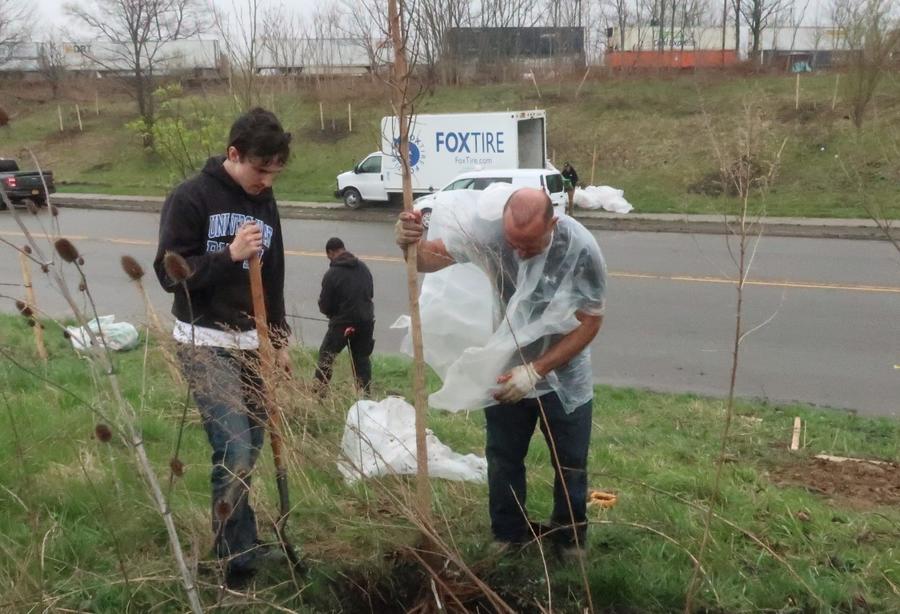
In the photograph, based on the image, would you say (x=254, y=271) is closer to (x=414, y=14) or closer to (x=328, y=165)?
(x=414, y=14)

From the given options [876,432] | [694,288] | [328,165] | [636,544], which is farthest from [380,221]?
[636,544]

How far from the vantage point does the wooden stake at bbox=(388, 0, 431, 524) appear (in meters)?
2.73

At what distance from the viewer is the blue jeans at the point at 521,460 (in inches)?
135

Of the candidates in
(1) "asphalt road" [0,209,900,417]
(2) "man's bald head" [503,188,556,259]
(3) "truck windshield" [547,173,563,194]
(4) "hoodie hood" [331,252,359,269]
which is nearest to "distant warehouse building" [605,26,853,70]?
(3) "truck windshield" [547,173,563,194]

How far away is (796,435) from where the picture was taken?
5871mm

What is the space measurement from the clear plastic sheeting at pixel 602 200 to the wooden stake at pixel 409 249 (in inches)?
746

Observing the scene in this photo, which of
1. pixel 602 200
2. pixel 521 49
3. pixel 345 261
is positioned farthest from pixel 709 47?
pixel 345 261

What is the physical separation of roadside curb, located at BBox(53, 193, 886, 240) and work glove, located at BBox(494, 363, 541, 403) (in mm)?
11501

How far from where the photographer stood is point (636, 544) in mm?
3508

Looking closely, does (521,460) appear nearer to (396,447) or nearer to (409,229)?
(396,447)

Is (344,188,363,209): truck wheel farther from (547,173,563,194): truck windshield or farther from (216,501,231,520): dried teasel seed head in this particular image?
(216,501,231,520): dried teasel seed head

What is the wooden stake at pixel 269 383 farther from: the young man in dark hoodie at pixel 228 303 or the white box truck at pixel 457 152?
the white box truck at pixel 457 152

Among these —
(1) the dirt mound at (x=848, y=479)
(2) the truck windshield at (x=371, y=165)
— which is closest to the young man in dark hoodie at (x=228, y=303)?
(1) the dirt mound at (x=848, y=479)

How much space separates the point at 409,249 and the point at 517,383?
649 millimetres
